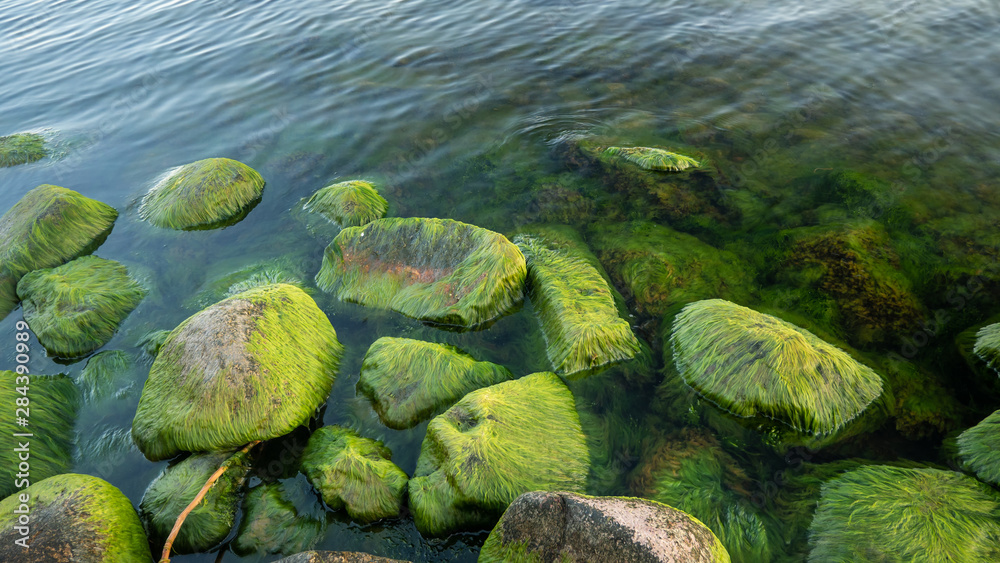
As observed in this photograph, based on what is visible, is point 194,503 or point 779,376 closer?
point 194,503

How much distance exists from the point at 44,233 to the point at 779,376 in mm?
7485

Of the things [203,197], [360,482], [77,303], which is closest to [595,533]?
[360,482]

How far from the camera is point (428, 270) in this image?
505 centimetres

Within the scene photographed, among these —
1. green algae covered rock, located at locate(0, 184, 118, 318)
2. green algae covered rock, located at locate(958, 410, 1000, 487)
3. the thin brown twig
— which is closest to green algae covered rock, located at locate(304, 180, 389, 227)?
green algae covered rock, located at locate(0, 184, 118, 318)

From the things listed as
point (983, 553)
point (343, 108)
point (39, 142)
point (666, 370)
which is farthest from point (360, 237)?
point (39, 142)

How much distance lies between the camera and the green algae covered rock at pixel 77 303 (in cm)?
484

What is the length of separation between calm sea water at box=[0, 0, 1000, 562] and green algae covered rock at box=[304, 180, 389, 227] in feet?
0.87

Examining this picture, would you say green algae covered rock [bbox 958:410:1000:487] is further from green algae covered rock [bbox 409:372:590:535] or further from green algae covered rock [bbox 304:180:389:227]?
green algae covered rock [bbox 304:180:389:227]

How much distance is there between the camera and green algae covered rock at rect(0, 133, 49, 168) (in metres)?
8.19

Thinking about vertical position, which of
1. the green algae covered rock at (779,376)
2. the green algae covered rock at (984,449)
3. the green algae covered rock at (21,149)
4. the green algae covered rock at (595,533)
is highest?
the green algae covered rock at (21,149)

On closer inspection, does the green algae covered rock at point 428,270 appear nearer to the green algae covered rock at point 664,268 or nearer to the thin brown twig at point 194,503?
the green algae covered rock at point 664,268

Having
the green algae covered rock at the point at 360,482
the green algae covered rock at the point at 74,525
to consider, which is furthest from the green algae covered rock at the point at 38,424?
the green algae covered rock at the point at 360,482

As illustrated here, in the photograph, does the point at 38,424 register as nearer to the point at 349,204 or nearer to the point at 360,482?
the point at 360,482

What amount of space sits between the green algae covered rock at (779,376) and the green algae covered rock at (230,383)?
3.11 meters
